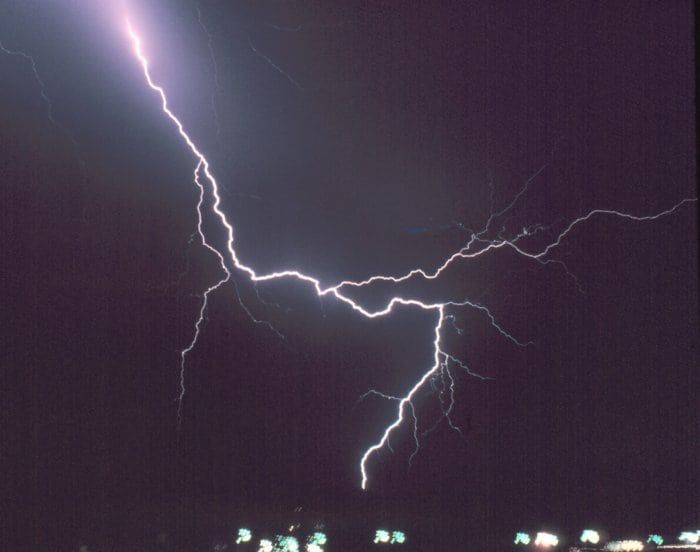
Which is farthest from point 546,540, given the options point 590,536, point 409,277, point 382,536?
point 409,277

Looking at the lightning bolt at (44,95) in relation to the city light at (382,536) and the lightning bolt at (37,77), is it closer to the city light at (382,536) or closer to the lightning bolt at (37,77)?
the lightning bolt at (37,77)

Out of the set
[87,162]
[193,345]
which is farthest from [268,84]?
[193,345]

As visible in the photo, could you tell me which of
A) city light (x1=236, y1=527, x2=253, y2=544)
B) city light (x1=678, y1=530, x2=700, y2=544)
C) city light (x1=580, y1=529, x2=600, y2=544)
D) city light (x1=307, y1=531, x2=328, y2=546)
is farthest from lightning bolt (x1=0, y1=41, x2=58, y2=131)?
city light (x1=678, y1=530, x2=700, y2=544)

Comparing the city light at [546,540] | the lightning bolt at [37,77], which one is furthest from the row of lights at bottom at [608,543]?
the lightning bolt at [37,77]

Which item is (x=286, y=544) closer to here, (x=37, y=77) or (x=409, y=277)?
(x=409, y=277)

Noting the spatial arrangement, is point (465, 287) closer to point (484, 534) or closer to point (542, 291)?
point (542, 291)

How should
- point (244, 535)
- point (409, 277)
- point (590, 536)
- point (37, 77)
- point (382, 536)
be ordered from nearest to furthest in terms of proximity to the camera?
1. point (37, 77)
2. point (409, 277)
3. point (244, 535)
4. point (382, 536)
5. point (590, 536)

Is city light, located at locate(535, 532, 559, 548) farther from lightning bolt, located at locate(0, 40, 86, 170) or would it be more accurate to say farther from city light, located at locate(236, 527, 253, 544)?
lightning bolt, located at locate(0, 40, 86, 170)

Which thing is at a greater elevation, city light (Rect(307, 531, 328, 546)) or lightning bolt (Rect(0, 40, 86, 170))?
lightning bolt (Rect(0, 40, 86, 170))

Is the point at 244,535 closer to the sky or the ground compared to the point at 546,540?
closer to the ground
